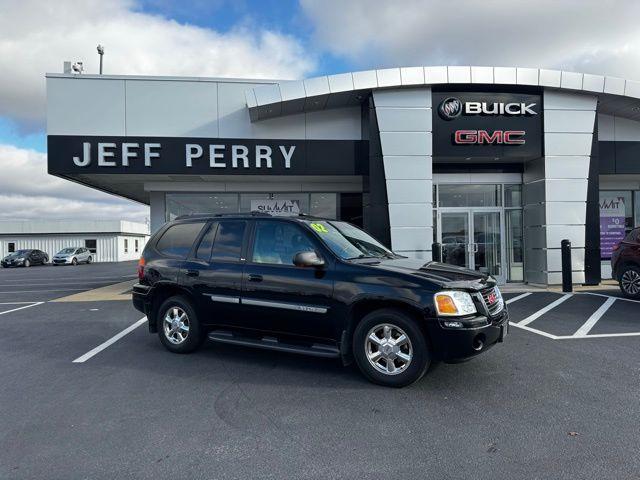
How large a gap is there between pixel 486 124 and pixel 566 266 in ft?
14.4

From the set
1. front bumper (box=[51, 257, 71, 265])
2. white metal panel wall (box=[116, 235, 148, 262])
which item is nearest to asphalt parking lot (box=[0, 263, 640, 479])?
front bumper (box=[51, 257, 71, 265])

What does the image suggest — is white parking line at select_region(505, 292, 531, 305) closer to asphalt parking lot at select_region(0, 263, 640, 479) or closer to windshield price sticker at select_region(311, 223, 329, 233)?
asphalt parking lot at select_region(0, 263, 640, 479)

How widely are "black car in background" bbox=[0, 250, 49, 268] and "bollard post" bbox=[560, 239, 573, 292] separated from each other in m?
39.9

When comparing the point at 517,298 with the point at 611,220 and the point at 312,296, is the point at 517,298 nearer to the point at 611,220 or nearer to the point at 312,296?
the point at 611,220

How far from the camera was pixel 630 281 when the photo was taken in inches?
384

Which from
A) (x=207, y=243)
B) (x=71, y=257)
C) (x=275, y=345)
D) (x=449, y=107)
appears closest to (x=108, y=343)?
(x=207, y=243)

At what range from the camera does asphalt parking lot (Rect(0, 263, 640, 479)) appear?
295 centimetres

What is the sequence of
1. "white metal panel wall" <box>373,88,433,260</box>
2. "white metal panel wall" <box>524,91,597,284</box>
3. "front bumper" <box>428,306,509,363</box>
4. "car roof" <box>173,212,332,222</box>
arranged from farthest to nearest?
"white metal panel wall" <box>524,91,597,284</box>
"white metal panel wall" <box>373,88,433,260</box>
"car roof" <box>173,212,332,222</box>
"front bumper" <box>428,306,509,363</box>

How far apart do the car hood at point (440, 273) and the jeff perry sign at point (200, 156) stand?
26.2 feet

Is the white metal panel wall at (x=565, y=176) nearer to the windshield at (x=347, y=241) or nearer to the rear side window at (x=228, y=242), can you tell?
the windshield at (x=347, y=241)

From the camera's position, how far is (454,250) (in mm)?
13188

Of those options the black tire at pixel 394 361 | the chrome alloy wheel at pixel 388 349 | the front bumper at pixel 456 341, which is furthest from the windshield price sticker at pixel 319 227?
the front bumper at pixel 456 341

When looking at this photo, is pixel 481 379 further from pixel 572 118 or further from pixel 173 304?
pixel 572 118

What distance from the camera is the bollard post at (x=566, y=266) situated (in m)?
11.2
